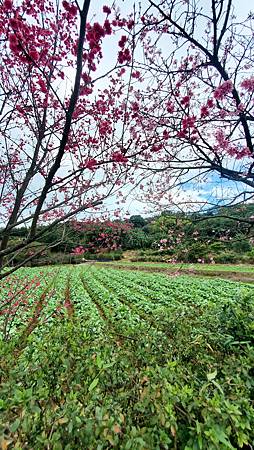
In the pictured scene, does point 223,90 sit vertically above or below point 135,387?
above

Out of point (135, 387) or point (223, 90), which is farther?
point (223, 90)

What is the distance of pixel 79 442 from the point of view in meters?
1.12

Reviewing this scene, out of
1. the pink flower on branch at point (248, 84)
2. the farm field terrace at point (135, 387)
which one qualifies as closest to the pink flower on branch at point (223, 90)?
the pink flower on branch at point (248, 84)

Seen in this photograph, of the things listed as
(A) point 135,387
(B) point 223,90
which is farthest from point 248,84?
(A) point 135,387

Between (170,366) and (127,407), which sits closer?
(127,407)

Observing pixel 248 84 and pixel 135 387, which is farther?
pixel 248 84

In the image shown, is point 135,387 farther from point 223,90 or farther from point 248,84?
point 248,84

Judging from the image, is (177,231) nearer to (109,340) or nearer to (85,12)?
(109,340)

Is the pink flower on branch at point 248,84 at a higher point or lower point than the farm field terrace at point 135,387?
higher

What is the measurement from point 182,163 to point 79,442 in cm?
293

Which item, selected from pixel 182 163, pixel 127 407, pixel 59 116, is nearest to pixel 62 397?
pixel 127 407

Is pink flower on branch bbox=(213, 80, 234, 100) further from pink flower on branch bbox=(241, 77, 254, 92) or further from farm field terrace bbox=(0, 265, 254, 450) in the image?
farm field terrace bbox=(0, 265, 254, 450)

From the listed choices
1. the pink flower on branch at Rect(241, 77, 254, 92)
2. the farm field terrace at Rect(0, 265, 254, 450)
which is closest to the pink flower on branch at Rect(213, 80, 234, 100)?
the pink flower on branch at Rect(241, 77, 254, 92)

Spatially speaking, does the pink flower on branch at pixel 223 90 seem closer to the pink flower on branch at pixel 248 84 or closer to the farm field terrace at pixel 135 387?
the pink flower on branch at pixel 248 84
